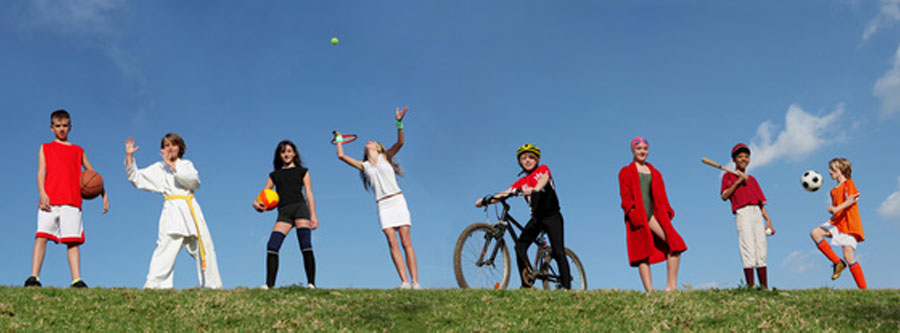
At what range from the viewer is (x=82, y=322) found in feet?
29.0

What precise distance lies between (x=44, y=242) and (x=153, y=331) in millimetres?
4578

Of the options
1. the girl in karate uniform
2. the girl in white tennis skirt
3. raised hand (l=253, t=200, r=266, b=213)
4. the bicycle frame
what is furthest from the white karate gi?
the bicycle frame

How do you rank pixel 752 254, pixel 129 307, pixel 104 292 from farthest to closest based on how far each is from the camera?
pixel 752 254
pixel 104 292
pixel 129 307

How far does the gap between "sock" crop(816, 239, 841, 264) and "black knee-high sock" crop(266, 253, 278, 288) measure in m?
10.8

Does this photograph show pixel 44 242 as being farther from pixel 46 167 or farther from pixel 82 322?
pixel 82 322

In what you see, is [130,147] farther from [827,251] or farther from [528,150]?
[827,251]

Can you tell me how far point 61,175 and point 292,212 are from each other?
4.01m

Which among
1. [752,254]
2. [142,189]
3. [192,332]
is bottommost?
[192,332]

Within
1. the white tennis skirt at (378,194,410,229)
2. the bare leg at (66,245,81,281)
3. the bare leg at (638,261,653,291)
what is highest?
the white tennis skirt at (378,194,410,229)

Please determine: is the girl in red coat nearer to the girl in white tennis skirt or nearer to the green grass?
the green grass

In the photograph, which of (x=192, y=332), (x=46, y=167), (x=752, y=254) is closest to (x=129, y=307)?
(x=192, y=332)

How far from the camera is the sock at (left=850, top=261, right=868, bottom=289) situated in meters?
14.3

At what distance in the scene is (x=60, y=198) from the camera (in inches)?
474

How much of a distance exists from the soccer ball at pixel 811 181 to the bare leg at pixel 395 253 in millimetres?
8299
